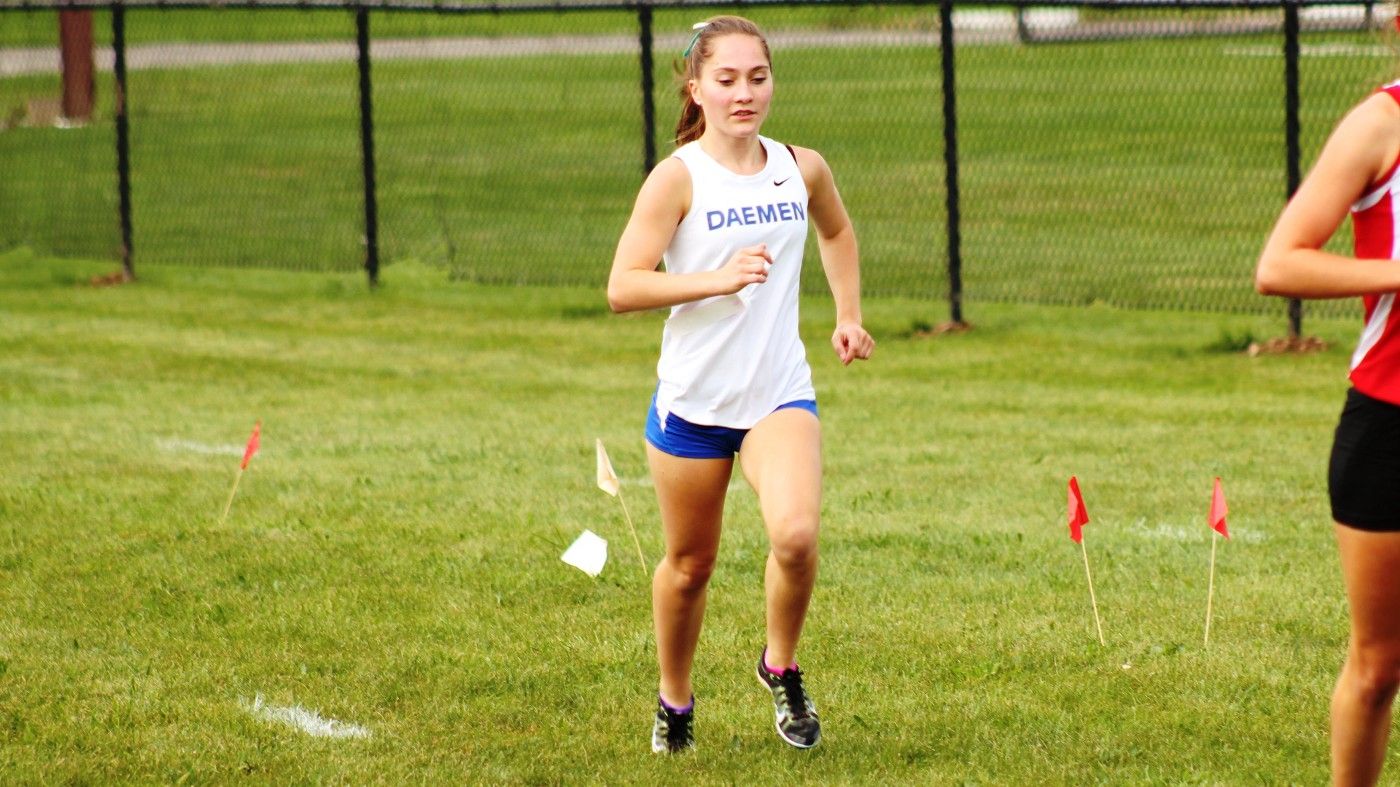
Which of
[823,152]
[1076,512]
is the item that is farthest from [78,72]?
[1076,512]

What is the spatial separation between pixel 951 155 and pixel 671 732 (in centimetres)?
846

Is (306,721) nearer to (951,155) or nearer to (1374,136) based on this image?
(1374,136)

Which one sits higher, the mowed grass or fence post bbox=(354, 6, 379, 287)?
fence post bbox=(354, 6, 379, 287)

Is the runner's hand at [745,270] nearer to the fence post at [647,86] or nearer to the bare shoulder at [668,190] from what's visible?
the bare shoulder at [668,190]

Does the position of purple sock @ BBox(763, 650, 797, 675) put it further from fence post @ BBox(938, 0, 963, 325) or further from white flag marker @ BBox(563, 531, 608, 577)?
fence post @ BBox(938, 0, 963, 325)

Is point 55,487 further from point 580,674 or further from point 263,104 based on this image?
point 263,104

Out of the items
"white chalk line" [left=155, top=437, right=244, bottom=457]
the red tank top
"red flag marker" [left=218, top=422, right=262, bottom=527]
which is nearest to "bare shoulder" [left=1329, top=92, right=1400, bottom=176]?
the red tank top

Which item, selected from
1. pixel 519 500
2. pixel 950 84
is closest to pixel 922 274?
pixel 950 84

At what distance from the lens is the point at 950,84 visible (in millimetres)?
13117

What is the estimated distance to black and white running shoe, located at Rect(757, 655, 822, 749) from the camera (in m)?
5.26

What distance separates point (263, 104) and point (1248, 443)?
16.5 m

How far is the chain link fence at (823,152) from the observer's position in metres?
15.1

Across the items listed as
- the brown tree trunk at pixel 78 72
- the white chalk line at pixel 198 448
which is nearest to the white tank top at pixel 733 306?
the white chalk line at pixel 198 448

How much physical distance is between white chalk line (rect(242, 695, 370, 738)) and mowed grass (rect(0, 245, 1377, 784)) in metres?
0.05
